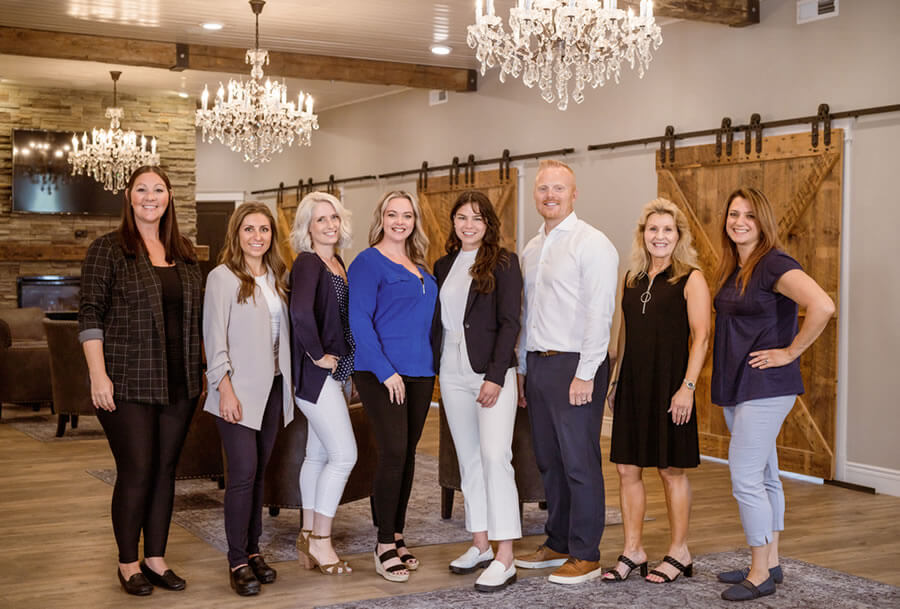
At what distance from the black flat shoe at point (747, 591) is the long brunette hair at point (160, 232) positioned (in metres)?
2.39

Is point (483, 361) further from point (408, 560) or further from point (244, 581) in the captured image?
point (244, 581)

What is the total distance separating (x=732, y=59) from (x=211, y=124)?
3810 millimetres

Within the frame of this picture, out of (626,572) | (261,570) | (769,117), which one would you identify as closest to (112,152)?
(769,117)

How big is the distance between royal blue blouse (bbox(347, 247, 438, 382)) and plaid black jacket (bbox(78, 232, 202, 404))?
73 centimetres

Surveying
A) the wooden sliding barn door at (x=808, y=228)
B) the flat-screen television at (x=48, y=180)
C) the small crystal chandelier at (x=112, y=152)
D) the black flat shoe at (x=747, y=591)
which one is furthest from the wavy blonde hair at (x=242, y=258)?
the flat-screen television at (x=48, y=180)

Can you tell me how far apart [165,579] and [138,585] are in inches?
4.4

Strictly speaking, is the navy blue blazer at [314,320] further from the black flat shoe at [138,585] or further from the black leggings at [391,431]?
the black flat shoe at [138,585]

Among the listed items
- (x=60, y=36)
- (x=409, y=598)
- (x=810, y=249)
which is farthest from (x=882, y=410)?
(x=60, y=36)

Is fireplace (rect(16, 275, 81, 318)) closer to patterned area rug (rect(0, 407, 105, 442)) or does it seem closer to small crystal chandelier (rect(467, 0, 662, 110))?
patterned area rug (rect(0, 407, 105, 442))

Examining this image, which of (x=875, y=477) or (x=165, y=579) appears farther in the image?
(x=875, y=477)

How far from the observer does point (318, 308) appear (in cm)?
399

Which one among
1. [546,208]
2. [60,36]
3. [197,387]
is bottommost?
[197,387]

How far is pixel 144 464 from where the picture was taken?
12.3ft

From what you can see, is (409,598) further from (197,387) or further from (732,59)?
(732,59)
